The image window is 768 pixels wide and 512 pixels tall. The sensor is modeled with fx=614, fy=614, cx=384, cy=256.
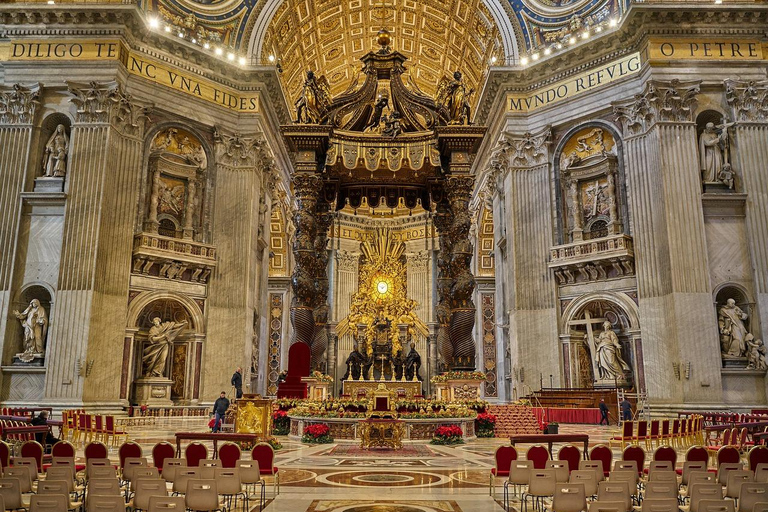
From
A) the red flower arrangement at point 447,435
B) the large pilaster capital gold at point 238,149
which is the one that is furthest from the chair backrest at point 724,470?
the large pilaster capital gold at point 238,149

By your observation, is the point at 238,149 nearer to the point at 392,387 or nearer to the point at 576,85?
the point at 392,387

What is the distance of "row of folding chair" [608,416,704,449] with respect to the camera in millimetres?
9344

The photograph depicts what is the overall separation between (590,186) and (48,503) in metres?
16.6

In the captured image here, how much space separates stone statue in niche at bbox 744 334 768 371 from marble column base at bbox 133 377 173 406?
14.5 metres

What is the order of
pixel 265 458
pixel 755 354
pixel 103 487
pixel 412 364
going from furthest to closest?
pixel 412 364 → pixel 755 354 → pixel 265 458 → pixel 103 487

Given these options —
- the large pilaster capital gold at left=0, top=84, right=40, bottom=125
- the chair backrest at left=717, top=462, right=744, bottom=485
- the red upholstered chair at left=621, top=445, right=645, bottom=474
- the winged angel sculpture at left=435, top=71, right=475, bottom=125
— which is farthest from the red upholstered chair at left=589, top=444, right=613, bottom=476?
the large pilaster capital gold at left=0, top=84, right=40, bottom=125

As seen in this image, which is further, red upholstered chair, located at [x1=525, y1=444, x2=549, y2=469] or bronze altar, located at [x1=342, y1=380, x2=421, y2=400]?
bronze altar, located at [x1=342, y1=380, x2=421, y2=400]

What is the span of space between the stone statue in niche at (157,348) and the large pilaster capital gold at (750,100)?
1595 cm

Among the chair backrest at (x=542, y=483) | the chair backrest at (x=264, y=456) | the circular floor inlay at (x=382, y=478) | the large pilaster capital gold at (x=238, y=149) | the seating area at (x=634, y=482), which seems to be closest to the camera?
the seating area at (x=634, y=482)

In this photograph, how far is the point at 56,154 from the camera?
15.7m

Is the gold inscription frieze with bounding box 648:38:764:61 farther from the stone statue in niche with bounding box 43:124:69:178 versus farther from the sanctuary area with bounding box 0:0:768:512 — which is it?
the stone statue in niche with bounding box 43:124:69:178

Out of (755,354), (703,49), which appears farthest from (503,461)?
(703,49)

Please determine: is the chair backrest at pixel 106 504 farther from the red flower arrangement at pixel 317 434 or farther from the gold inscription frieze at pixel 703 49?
the gold inscription frieze at pixel 703 49

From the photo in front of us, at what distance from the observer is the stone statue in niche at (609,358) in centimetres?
1631
